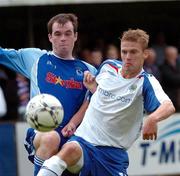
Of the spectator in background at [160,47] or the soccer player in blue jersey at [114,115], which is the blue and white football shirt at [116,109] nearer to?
the soccer player in blue jersey at [114,115]

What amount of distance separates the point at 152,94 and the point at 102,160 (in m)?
0.94

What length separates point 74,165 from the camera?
352 inches

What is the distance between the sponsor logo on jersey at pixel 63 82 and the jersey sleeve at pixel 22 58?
32cm

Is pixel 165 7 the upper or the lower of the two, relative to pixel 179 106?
upper

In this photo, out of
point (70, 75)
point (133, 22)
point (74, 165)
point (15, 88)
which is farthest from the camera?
point (133, 22)

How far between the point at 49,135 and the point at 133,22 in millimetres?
8069

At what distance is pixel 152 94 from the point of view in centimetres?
884

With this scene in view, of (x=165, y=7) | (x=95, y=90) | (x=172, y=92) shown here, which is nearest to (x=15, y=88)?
(x=172, y=92)

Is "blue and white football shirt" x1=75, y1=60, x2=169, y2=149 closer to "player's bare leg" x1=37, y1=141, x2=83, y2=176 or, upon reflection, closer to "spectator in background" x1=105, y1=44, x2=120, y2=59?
"player's bare leg" x1=37, y1=141, x2=83, y2=176

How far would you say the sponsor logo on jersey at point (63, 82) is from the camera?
31.7 ft

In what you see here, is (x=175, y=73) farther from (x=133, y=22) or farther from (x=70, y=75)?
(x=70, y=75)

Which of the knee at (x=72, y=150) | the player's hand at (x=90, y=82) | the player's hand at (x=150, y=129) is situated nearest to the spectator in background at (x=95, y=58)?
the player's hand at (x=90, y=82)

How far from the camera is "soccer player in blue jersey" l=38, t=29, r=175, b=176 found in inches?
346

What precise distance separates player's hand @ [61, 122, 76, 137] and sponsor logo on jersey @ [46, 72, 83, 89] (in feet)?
1.37
